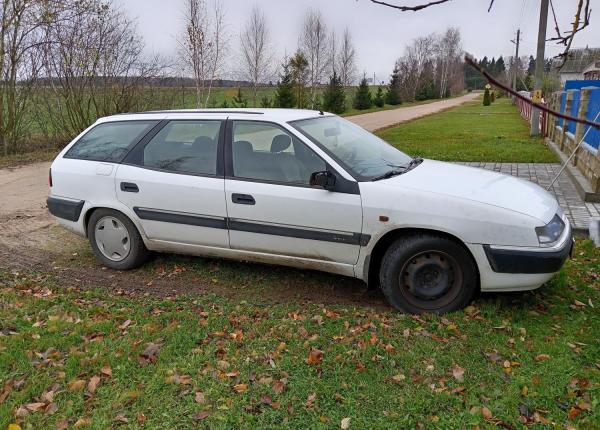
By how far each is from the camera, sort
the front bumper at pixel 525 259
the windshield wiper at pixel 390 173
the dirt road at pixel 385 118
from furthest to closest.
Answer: the dirt road at pixel 385 118 → the windshield wiper at pixel 390 173 → the front bumper at pixel 525 259

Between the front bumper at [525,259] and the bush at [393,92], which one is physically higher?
→ the bush at [393,92]

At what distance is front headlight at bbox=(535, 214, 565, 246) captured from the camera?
3.56m

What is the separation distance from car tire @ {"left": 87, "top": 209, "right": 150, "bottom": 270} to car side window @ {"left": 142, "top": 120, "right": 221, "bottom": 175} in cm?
65

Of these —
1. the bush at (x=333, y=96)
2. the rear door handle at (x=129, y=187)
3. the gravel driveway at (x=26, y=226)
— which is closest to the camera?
the rear door handle at (x=129, y=187)

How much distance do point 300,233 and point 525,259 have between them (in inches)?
65.8

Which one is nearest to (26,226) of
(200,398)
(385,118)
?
(200,398)

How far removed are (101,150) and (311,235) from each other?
2380mm

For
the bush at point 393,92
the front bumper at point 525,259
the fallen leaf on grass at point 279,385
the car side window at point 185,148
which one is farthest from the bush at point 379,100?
the fallen leaf on grass at point 279,385

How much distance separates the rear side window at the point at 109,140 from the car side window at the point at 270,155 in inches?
39.4

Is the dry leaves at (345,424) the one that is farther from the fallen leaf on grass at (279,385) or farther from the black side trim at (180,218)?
the black side trim at (180,218)

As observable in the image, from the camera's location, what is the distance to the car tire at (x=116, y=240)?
191 inches

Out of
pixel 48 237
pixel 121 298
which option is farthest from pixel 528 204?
pixel 48 237

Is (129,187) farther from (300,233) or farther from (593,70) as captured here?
(593,70)

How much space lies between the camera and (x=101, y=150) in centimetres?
496
